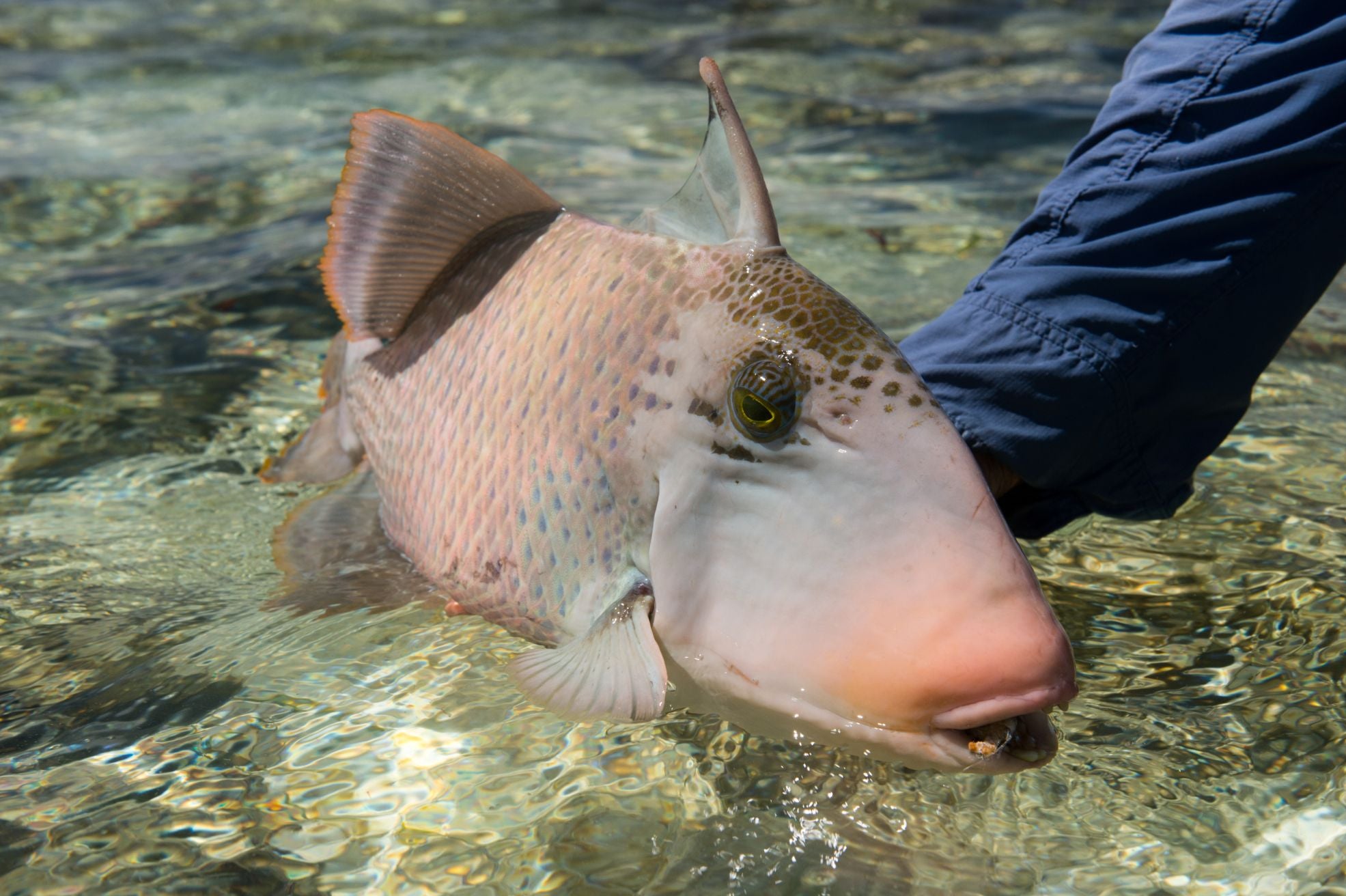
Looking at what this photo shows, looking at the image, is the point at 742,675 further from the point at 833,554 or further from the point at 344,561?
the point at 344,561

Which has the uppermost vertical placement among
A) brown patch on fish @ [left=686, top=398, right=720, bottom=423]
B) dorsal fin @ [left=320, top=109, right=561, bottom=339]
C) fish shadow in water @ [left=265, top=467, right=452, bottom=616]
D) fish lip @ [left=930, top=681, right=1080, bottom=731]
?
dorsal fin @ [left=320, top=109, right=561, bottom=339]

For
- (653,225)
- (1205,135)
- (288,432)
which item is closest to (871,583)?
(653,225)

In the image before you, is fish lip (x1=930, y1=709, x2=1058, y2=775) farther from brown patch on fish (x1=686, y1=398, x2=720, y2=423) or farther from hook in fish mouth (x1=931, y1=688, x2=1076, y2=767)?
brown patch on fish (x1=686, y1=398, x2=720, y2=423)

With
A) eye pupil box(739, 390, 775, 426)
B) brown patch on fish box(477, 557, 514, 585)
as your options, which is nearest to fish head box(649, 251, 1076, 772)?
eye pupil box(739, 390, 775, 426)

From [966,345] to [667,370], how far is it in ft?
2.30

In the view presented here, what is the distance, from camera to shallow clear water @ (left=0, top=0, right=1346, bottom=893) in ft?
5.01

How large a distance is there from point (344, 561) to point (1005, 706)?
1.31m

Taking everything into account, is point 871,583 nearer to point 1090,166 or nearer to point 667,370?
point 667,370

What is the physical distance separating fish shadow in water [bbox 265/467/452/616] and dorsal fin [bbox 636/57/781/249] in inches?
28.4

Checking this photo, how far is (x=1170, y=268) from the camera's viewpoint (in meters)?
2.04

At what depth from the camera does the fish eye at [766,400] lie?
5.00 ft

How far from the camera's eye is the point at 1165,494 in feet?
7.19

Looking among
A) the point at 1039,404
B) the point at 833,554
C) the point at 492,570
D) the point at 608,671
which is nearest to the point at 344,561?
the point at 492,570

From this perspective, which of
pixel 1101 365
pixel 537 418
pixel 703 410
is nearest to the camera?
pixel 703 410
